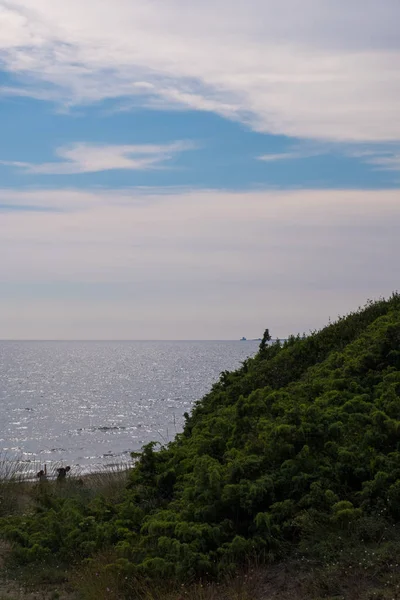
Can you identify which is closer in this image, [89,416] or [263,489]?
[263,489]

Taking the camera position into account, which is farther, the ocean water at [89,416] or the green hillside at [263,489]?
the ocean water at [89,416]

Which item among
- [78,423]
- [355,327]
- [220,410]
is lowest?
[78,423]

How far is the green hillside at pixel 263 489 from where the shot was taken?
26.8ft

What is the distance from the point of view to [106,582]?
27.4 ft

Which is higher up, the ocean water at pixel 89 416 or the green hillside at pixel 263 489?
the green hillside at pixel 263 489

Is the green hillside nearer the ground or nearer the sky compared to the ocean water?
nearer the sky

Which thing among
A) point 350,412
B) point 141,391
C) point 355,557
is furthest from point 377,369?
point 141,391

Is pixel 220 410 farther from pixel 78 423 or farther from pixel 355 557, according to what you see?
pixel 78 423

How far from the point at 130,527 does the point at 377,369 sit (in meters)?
4.41

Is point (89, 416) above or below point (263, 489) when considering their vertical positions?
below

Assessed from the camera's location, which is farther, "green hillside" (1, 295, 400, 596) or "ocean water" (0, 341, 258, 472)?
"ocean water" (0, 341, 258, 472)

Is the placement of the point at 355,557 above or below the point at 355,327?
below

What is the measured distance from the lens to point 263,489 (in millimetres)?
8539

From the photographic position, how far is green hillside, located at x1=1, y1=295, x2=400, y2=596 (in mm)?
8172
